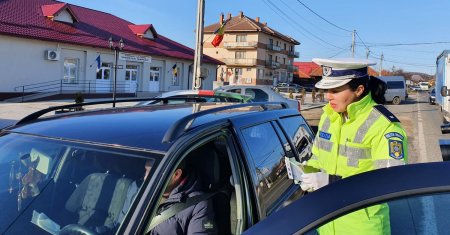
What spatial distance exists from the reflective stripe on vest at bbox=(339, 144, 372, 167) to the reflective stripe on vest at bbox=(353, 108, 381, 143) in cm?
5

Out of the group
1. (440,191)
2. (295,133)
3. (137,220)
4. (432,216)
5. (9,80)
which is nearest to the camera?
(440,191)

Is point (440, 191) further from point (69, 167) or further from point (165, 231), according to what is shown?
point (69, 167)

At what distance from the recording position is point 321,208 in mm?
1426

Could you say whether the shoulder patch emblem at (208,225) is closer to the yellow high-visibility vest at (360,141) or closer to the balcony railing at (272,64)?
the yellow high-visibility vest at (360,141)

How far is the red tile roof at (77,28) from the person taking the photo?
2555 centimetres

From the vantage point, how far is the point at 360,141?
2.31 metres

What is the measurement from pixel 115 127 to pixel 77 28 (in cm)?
3045

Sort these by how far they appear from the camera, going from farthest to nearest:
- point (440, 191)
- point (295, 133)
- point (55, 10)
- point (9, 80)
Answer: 1. point (55, 10)
2. point (9, 80)
3. point (295, 133)
4. point (440, 191)

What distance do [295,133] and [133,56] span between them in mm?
30538

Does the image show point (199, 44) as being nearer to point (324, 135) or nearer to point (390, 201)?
point (324, 135)

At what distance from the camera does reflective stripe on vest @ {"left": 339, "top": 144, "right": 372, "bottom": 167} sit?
2307mm

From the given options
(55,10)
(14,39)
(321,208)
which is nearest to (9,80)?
(14,39)

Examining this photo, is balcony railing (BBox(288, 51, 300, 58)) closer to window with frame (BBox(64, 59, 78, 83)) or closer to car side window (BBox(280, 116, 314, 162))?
window with frame (BBox(64, 59, 78, 83))

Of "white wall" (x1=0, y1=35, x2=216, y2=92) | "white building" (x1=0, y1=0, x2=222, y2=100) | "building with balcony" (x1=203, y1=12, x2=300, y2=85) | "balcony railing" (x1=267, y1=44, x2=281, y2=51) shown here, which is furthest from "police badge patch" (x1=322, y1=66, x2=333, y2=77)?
"balcony railing" (x1=267, y1=44, x2=281, y2=51)
